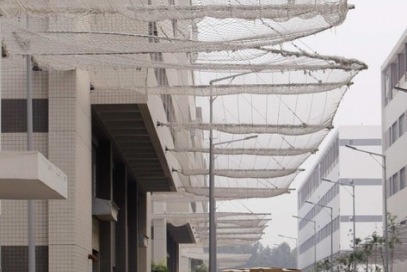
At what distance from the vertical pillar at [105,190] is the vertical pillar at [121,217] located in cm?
466

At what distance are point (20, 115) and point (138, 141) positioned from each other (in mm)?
11183

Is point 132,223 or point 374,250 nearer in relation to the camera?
point 132,223

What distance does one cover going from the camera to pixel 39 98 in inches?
1446

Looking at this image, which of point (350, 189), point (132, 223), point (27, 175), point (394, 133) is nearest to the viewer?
point (27, 175)

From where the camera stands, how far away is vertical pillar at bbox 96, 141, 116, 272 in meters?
48.2

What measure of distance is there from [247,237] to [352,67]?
84100 millimetres

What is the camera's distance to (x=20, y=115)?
37.0 metres

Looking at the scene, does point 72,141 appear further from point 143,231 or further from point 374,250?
point 374,250

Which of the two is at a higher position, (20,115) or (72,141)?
(20,115)

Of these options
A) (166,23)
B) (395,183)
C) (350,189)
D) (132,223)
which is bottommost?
(132,223)

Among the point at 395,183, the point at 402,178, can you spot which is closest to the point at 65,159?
the point at 402,178

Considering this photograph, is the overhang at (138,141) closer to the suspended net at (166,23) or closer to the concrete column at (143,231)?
the concrete column at (143,231)

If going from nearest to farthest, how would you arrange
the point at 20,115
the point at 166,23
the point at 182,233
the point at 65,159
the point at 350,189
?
the point at 166,23, the point at 65,159, the point at 20,115, the point at 182,233, the point at 350,189

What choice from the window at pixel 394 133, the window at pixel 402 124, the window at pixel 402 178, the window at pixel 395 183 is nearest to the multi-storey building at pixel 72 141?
the window at pixel 402 124
